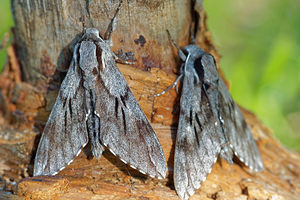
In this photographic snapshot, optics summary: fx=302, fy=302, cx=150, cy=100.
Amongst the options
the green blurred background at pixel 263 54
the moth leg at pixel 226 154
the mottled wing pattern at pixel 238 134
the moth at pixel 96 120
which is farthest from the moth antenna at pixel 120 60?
the green blurred background at pixel 263 54

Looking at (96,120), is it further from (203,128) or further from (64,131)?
(203,128)

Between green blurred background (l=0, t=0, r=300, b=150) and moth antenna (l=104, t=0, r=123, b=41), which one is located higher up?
moth antenna (l=104, t=0, r=123, b=41)

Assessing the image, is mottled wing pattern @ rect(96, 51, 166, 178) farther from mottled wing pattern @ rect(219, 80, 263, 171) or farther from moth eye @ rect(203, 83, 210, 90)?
mottled wing pattern @ rect(219, 80, 263, 171)

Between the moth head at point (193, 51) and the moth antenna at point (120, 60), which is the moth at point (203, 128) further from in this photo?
the moth antenna at point (120, 60)

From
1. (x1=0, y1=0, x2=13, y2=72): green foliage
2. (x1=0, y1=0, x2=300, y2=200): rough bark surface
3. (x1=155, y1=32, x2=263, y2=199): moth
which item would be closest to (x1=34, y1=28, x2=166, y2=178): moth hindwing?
(x1=0, y1=0, x2=300, y2=200): rough bark surface

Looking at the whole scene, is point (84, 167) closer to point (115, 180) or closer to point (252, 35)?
point (115, 180)

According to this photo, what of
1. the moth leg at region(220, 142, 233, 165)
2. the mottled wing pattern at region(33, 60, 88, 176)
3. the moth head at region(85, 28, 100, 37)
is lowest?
the moth leg at region(220, 142, 233, 165)

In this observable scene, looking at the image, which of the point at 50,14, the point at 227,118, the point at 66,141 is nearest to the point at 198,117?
the point at 227,118
